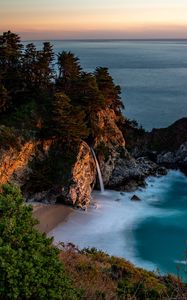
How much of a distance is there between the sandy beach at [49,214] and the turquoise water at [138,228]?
535mm

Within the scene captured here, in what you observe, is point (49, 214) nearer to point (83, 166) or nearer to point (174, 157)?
point (83, 166)

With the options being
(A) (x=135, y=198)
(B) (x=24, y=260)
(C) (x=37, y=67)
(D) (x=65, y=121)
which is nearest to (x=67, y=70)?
(C) (x=37, y=67)

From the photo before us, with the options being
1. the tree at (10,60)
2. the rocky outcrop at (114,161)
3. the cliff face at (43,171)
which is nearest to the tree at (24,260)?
the cliff face at (43,171)

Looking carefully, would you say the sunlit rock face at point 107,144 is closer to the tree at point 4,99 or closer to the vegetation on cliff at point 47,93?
the vegetation on cliff at point 47,93

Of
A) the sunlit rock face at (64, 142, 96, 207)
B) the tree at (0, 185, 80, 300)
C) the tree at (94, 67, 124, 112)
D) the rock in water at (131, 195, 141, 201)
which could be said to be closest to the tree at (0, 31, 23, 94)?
the tree at (94, 67, 124, 112)

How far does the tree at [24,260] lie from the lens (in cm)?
819

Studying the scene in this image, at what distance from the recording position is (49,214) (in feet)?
105

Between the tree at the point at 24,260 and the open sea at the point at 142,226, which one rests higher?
the tree at the point at 24,260

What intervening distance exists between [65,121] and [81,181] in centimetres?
495

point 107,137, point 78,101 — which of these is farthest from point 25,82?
point 107,137

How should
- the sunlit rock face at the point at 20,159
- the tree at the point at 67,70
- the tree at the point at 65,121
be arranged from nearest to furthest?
the sunlit rock face at the point at 20,159 → the tree at the point at 65,121 → the tree at the point at 67,70

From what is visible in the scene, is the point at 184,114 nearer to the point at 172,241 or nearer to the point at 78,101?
the point at 78,101

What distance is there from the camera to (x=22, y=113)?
33.9 metres

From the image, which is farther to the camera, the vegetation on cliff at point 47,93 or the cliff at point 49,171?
the vegetation on cliff at point 47,93
